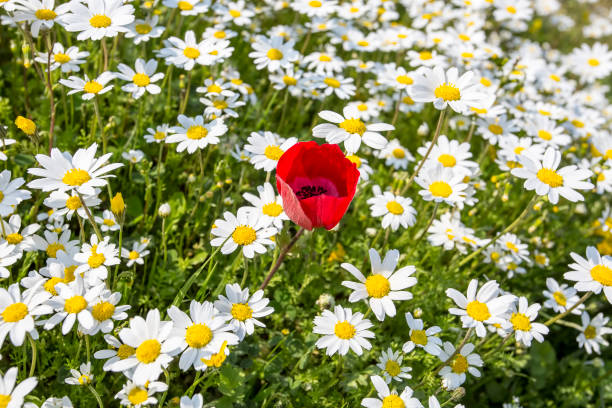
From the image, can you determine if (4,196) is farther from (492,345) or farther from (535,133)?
(535,133)

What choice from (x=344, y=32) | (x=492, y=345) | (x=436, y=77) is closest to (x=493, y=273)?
(x=492, y=345)

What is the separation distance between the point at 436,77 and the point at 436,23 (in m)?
Result: 3.05

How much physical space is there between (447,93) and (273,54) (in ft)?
4.97

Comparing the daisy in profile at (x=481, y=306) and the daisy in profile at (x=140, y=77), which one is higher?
the daisy in profile at (x=140, y=77)

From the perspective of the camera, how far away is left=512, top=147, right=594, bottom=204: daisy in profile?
2725 mm

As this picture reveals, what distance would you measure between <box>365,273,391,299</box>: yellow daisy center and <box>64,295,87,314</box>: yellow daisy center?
122 cm

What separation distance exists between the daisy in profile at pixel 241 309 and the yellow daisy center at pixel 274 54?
2.12 meters

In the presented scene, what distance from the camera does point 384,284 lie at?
2283 millimetres

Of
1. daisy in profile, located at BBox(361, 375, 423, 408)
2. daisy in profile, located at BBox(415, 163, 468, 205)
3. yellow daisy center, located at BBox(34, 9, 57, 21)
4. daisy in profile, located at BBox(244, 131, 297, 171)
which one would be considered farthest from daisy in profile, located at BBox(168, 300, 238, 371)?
yellow daisy center, located at BBox(34, 9, 57, 21)

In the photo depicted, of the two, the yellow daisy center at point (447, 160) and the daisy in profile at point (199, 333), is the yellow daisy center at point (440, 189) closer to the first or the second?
the yellow daisy center at point (447, 160)

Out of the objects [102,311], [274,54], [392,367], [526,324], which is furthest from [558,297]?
[102,311]

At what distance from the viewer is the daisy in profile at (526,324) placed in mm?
2531

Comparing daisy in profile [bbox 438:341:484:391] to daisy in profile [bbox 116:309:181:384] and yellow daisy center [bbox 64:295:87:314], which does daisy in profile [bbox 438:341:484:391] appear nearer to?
daisy in profile [bbox 116:309:181:384]

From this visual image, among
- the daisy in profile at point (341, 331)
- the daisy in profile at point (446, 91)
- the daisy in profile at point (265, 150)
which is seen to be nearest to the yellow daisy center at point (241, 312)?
the daisy in profile at point (341, 331)
